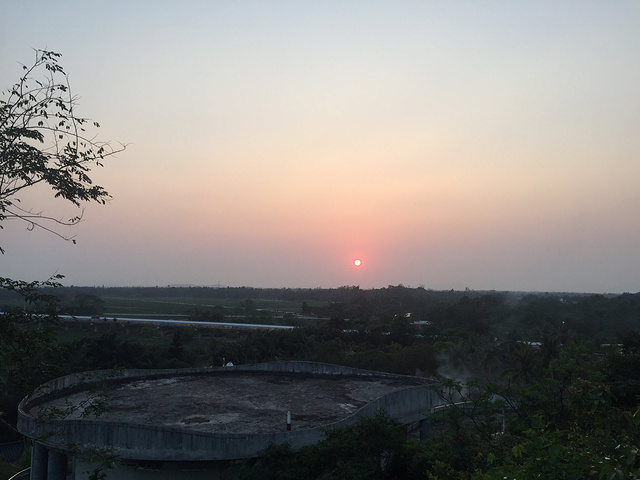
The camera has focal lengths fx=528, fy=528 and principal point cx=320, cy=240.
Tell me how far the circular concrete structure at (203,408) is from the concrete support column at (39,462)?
34mm

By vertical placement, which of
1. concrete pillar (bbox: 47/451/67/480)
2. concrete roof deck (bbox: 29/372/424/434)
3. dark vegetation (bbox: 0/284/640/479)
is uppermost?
dark vegetation (bbox: 0/284/640/479)

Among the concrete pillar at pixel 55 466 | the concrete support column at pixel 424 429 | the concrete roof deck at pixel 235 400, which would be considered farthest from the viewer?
the concrete support column at pixel 424 429

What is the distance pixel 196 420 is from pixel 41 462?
5243 mm

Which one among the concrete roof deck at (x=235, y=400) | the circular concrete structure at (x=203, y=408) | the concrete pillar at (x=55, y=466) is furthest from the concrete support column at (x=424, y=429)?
the concrete pillar at (x=55, y=466)

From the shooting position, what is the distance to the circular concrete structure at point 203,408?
1482cm

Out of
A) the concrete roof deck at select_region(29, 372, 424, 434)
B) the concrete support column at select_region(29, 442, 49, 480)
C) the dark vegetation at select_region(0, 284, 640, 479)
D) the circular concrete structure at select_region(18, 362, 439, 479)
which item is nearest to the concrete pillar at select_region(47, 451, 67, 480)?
the circular concrete structure at select_region(18, 362, 439, 479)

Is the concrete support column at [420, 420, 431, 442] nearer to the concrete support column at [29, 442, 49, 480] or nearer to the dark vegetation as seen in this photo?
the dark vegetation

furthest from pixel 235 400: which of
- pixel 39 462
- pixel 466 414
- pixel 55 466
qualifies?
pixel 466 414

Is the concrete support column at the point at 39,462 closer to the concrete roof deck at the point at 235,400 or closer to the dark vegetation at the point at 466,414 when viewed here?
the concrete roof deck at the point at 235,400

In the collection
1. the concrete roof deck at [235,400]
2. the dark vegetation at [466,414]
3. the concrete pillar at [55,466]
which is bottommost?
the concrete pillar at [55,466]

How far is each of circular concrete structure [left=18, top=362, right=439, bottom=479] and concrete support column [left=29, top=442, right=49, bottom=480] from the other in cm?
3

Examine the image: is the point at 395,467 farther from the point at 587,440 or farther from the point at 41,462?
the point at 41,462

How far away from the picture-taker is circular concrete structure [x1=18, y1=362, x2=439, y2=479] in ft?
48.6

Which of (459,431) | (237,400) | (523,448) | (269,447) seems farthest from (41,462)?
(523,448)
